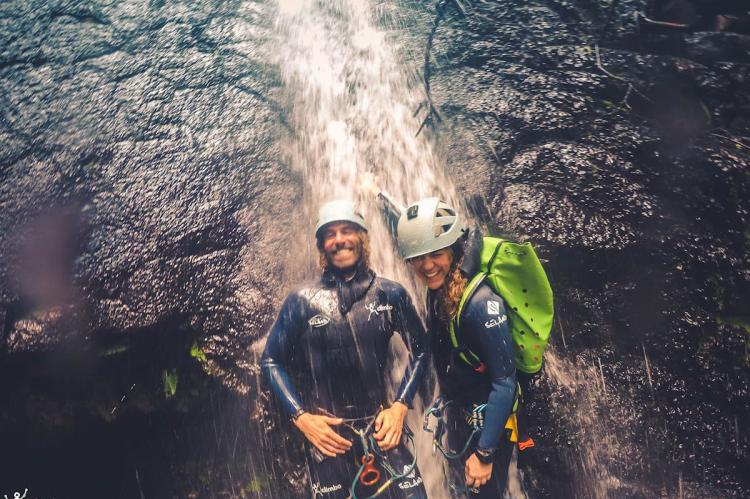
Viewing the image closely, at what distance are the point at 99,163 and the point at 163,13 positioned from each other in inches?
147

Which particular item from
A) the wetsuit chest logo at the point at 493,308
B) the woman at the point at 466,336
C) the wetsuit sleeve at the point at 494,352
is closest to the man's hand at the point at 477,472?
the woman at the point at 466,336

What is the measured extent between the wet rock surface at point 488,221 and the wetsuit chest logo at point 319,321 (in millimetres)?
1002

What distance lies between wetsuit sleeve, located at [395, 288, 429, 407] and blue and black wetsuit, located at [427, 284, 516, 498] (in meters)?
0.13

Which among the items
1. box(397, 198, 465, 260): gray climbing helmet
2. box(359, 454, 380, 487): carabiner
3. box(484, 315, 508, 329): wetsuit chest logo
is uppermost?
box(397, 198, 465, 260): gray climbing helmet

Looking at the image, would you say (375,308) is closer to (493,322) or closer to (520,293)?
(493,322)

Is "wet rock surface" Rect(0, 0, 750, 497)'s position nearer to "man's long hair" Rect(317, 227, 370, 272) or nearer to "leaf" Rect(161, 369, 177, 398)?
"leaf" Rect(161, 369, 177, 398)

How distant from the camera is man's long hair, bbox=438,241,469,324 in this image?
2980 millimetres

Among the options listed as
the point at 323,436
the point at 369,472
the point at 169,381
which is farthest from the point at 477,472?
the point at 169,381

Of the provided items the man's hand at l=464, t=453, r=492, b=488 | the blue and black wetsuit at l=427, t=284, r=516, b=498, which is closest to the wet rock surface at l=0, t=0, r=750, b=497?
the blue and black wetsuit at l=427, t=284, r=516, b=498

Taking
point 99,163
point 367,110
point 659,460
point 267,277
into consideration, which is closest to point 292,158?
point 367,110

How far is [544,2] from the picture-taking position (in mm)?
5969

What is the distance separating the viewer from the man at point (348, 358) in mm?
3406

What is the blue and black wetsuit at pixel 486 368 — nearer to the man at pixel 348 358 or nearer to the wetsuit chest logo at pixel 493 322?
the wetsuit chest logo at pixel 493 322

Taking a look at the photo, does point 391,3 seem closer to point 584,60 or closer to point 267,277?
point 584,60
